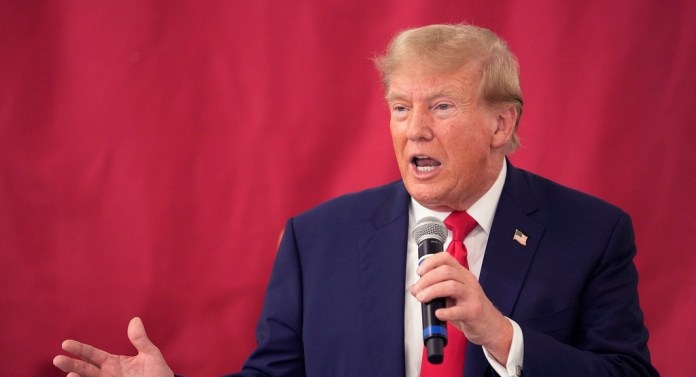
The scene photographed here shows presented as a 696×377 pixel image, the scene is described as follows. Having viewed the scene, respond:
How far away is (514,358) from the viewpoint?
2066 millimetres

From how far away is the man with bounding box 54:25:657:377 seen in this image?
2293mm

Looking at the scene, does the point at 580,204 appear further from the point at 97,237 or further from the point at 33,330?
the point at 33,330

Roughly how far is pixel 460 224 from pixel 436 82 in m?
0.41

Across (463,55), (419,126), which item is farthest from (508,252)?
(463,55)

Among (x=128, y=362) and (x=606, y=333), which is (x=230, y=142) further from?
(x=606, y=333)

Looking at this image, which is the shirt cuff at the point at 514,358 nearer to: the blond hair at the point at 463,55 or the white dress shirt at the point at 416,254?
the white dress shirt at the point at 416,254

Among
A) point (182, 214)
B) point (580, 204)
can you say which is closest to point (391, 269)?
point (580, 204)

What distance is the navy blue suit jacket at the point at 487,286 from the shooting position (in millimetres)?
2289

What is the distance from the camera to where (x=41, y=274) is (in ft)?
9.61

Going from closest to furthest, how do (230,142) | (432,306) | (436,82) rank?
(432,306), (436,82), (230,142)

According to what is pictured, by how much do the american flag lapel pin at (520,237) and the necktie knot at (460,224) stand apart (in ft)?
0.40

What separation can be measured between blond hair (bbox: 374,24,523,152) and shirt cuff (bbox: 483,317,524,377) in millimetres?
686

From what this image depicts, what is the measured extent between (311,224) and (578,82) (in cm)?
116

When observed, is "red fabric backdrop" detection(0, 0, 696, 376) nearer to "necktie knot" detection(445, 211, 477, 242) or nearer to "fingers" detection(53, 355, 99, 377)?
"necktie knot" detection(445, 211, 477, 242)
